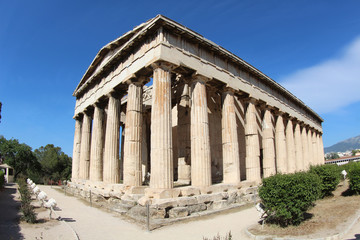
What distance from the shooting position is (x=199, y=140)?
12695 mm

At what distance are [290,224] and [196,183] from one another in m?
5.02

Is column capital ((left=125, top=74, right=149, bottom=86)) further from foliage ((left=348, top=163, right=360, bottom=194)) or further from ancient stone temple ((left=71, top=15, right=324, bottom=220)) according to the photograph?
foliage ((left=348, top=163, right=360, bottom=194))

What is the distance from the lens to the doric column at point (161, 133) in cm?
1097

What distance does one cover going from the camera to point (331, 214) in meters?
9.23

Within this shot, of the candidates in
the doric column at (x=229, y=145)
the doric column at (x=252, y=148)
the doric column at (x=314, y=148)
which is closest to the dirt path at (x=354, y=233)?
the doric column at (x=229, y=145)

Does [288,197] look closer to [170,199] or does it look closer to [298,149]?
[170,199]

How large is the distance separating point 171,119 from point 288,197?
5.98m

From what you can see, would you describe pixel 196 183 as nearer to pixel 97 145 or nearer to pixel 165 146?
pixel 165 146

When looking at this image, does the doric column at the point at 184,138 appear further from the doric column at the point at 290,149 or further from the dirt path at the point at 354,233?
the doric column at the point at 290,149

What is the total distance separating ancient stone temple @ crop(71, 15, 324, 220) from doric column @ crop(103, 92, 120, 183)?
6cm

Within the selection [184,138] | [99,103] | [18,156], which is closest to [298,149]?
[184,138]

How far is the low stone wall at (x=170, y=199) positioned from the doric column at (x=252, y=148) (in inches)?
71.5

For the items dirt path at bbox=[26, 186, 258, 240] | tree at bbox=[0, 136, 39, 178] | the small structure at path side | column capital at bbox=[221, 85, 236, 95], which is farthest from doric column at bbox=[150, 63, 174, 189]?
tree at bbox=[0, 136, 39, 178]

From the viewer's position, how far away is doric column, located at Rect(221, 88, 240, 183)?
48.1 ft
